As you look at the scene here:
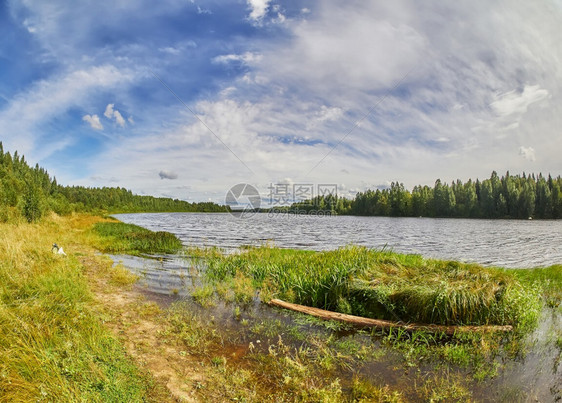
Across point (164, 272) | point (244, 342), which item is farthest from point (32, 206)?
point (244, 342)

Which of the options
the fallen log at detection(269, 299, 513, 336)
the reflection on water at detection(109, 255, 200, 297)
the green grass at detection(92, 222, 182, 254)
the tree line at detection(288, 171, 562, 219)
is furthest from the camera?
the tree line at detection(288, 171, 562, 219)

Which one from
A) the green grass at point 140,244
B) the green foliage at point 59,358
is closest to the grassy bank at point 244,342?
the green foliage at point 59,358

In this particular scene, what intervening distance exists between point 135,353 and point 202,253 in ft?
51.7

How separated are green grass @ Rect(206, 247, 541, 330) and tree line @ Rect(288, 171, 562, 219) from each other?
355ft

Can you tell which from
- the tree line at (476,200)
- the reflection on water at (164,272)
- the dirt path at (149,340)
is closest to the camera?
the dirt path at (149,340)

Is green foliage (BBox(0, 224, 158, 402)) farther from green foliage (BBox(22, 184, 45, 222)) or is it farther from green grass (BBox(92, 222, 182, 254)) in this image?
green foliage (BBox(22, 184, 45, 222))

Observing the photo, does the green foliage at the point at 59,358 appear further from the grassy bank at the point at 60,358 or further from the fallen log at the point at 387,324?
the fallen log at the point at 387,324

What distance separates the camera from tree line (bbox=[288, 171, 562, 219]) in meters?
114

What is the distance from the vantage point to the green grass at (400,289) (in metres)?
8.90

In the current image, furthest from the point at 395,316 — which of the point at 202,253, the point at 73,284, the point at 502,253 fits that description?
the point at 502,253

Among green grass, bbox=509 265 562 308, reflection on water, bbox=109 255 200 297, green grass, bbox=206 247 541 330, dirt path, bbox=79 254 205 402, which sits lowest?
reflection on water, bbox=109 255 200 297

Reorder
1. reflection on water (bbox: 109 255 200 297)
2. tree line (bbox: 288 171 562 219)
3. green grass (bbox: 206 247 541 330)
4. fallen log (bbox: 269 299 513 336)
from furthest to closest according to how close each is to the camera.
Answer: tree line (bbox: 288 171 562 219) → reflection on water (bbox: 109 255 200 297) → green grass (bbox: 206 247 541 330) → fallen log (bbox: 269 299 513 336)

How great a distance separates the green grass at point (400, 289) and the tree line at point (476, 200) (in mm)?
108259

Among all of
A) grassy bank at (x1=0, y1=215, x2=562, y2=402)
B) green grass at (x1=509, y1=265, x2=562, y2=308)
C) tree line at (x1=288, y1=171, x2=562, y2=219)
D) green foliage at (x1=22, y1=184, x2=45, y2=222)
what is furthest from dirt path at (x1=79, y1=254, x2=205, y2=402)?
tree line at (x1=288, y1=171, x2=562, y2=219)
